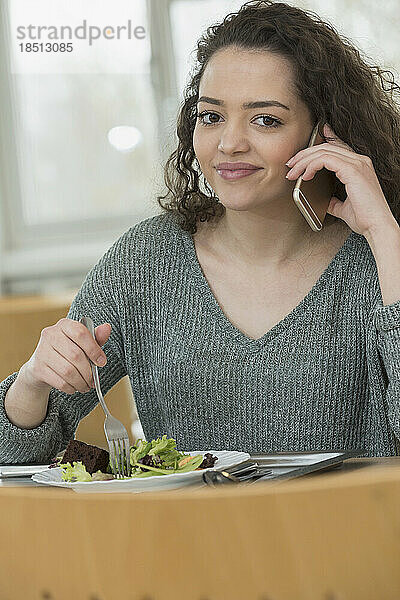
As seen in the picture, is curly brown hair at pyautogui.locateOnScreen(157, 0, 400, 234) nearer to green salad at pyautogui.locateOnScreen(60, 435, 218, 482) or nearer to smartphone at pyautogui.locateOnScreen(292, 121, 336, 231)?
smartphone at pyautogui.locateOnScreen(292, 121, 336, 231)

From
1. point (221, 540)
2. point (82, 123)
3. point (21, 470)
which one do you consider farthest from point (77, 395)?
point (82, 123)

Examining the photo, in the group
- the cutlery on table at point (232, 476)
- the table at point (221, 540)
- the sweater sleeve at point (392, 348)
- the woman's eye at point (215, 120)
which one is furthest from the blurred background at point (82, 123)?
the table at point (221, 540)

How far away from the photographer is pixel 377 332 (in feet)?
4.00

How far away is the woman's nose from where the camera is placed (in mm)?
1213

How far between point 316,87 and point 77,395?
1.89 feet

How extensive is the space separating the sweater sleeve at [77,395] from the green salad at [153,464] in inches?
9.7

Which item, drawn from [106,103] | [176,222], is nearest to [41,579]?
[176,222]

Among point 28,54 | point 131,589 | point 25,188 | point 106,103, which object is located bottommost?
point 131,589

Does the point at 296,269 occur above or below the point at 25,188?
below

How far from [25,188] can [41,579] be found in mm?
2814

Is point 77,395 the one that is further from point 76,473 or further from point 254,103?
point 254,103

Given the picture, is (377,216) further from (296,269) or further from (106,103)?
(106,103)

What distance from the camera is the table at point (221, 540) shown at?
0.43 metres

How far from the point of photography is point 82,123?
10.3 feet
